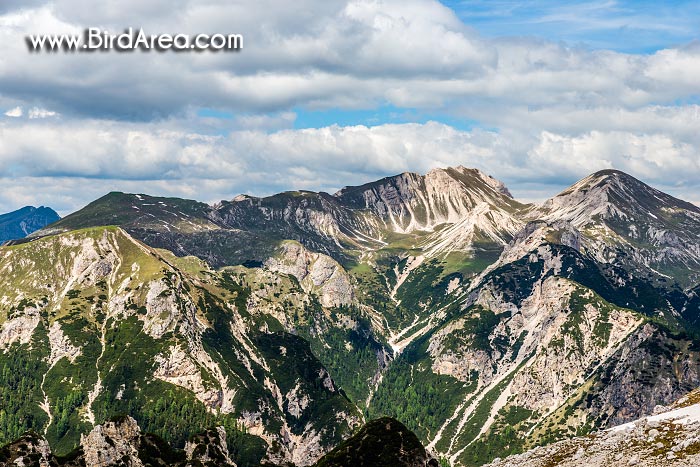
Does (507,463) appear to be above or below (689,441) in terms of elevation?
below

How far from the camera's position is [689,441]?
138 m

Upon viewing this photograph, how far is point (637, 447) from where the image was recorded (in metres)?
146

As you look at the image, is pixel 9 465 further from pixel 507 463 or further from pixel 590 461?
pixel 590 461

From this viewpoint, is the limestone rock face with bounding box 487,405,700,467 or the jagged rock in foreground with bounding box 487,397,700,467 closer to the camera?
the limestone rock face with bounding box 487,405,700,467

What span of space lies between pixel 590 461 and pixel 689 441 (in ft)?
64.6

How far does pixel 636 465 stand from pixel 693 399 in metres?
58.9

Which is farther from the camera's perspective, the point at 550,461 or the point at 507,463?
the point at 507,463

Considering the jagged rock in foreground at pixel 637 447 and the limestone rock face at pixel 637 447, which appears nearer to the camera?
the limestone rock face at pixel 637 447

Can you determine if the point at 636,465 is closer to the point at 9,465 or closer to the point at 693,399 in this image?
the point at 693,399

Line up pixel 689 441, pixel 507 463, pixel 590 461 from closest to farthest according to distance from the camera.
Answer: pixel 689 441, pixel 590 461, pixel 507 463

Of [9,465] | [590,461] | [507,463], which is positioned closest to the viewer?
[590,461]

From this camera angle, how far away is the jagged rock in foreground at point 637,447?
136500mm

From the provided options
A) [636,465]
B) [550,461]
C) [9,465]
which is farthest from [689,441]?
[9,465]

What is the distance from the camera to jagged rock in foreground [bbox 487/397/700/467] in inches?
5374
